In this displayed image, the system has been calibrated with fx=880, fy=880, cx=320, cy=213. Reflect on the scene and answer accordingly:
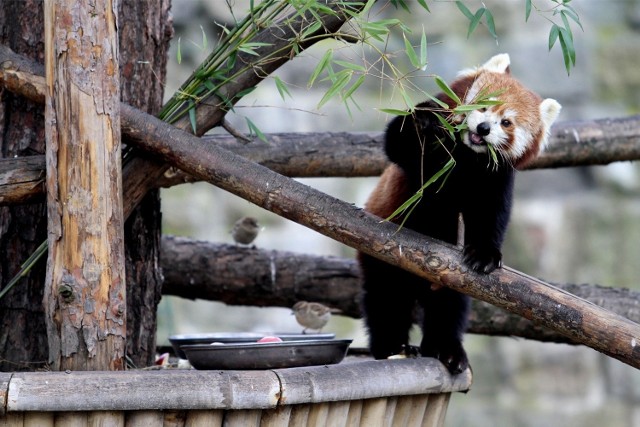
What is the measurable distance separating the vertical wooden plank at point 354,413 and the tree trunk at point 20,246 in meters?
0.83

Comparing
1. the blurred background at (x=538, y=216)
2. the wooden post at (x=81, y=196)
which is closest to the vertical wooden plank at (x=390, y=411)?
the wooden post at (x=81, y=196)

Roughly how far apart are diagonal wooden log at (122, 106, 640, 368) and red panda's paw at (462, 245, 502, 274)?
0.02m

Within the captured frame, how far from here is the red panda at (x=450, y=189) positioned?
7.93 feet

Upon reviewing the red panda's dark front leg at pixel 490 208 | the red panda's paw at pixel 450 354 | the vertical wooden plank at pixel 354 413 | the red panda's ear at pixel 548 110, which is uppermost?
the red panda's ear at pixel 548 110

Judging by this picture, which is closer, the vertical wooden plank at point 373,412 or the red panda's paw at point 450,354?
the vertical wooden plank at point 373,412

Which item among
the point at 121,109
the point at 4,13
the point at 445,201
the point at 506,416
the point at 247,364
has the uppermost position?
the point at 4,13

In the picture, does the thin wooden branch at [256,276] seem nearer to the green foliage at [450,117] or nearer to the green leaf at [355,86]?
the green foliage at [450,117]

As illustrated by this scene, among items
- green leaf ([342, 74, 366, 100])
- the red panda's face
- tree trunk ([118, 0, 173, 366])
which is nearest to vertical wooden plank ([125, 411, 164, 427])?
tree trunk ([118, 0, 173, 366])

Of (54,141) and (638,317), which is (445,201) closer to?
(638,317)

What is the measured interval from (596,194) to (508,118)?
3.07m

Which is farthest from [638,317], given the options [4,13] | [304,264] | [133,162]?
[4,13]

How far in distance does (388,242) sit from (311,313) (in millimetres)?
1077

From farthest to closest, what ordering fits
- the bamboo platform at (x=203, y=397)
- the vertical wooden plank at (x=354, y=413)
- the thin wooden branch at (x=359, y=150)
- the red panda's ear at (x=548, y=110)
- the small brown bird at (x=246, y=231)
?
the small brown bird at (x=246, y=231) → the thin wooden branch at (x=359, y=150) → the red panda's ear at (x=548, y=110) → the vertical wooden plank at (x=354, y=413) → the bamboo platform at (x=203, y=397)

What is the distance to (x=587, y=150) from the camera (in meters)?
3.26
